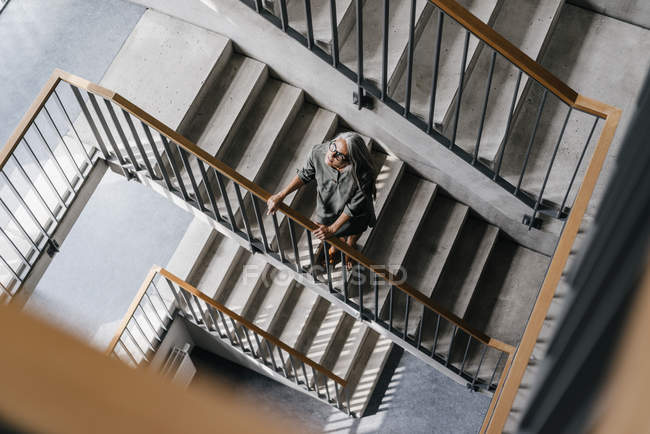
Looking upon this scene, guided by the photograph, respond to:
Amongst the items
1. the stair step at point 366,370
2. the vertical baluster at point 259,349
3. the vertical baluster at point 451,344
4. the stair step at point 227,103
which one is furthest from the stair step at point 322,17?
the stair step at point 366,370

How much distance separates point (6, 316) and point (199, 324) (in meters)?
5.93

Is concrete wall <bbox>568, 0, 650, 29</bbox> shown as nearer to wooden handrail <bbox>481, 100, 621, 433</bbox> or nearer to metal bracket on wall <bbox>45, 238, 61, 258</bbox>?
wooden handrail <bbox>481, 100, 621, 433</bbox>

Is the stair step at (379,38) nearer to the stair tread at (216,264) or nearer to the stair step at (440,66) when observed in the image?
the stair step at (440,66)

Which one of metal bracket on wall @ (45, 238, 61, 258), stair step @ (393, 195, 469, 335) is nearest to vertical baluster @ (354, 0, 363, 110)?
stair step @ (393, 195, 469, 335)

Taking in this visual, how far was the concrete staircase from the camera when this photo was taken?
473cm

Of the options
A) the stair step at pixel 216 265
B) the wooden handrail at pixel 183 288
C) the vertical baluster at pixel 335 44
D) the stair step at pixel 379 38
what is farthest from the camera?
the stair step at pixel 216 265

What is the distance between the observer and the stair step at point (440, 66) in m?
3.94

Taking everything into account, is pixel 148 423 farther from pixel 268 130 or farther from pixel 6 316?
pixel 268 130

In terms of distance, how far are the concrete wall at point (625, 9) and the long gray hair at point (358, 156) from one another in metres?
2.18

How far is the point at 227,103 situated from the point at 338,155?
4.72 ft

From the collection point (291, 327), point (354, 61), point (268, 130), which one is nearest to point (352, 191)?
point (354, 61)

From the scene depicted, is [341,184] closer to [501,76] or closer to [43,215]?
[501,76]

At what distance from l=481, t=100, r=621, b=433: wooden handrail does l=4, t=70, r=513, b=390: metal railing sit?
4.19ft

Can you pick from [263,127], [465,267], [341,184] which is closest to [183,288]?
[263,127]
